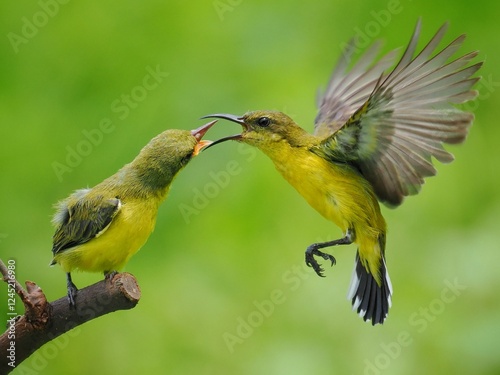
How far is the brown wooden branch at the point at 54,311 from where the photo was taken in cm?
325

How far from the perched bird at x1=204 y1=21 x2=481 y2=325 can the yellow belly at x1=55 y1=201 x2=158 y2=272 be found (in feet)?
1.97

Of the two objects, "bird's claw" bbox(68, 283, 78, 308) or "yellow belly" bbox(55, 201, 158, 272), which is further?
"yellow belly" bbox(55, 201, 158, 272)

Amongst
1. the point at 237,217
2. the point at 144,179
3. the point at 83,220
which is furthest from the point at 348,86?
the point at 83,220

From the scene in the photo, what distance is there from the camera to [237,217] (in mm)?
5406

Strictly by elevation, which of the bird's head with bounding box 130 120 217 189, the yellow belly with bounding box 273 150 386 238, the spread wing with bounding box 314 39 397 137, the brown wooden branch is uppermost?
the spread wing with bounding box 314 39 397 137

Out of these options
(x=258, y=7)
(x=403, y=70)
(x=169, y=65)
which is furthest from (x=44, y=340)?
(x=258, y=7)

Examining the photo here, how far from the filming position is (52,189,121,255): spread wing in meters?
3.82

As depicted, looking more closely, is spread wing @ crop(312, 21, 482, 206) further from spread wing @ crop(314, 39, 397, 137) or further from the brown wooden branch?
the brown wooden branch

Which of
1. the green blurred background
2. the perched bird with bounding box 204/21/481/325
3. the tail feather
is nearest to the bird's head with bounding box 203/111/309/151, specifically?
the perched bird with bounding box 204/21/481/325

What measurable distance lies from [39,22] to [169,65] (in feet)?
3.33

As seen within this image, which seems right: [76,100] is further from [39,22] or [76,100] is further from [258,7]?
[258,7]

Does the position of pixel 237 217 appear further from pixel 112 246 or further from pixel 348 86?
pixel 112 246

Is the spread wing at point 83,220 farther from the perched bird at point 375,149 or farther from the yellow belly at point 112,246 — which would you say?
the perched bird at point 375,149

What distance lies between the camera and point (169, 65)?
19.7ft
